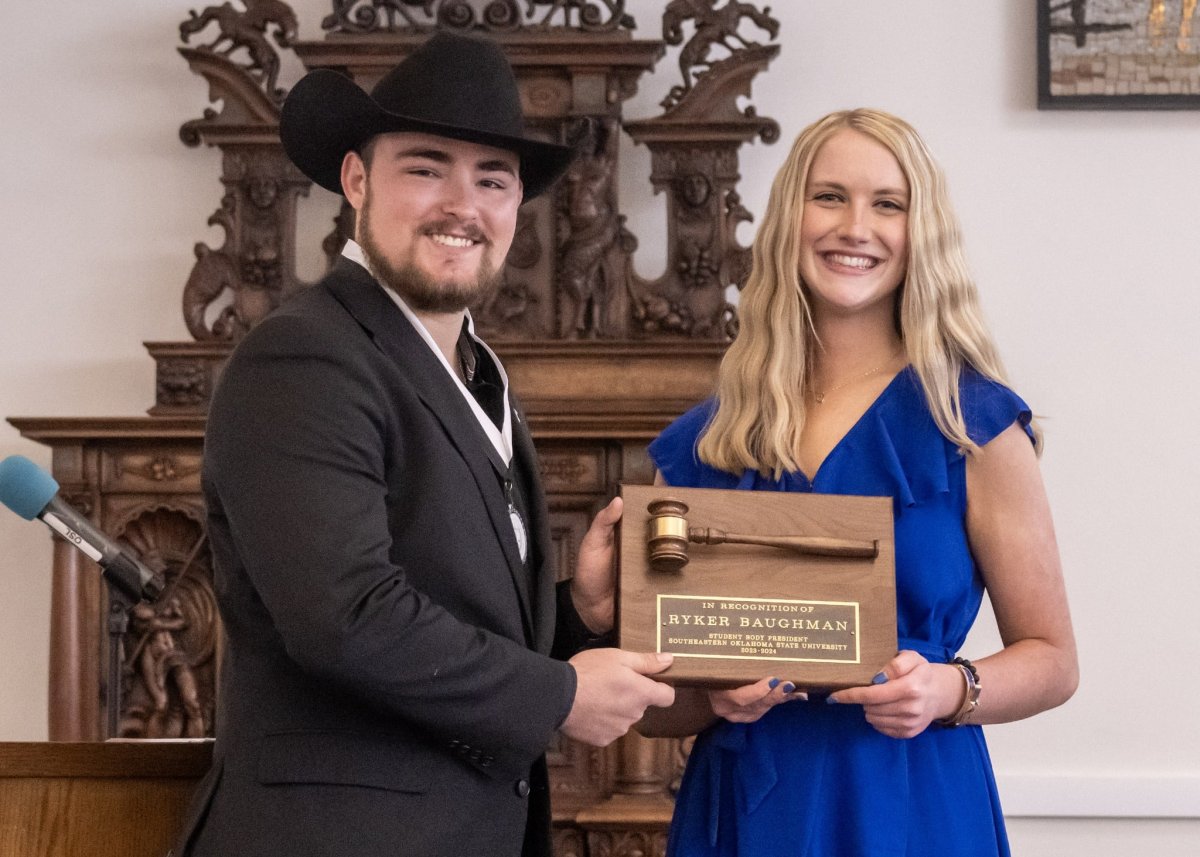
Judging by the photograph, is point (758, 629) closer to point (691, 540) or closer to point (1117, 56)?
point (691, 540)

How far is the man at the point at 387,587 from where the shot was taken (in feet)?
5.78

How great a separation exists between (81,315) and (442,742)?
308 cm

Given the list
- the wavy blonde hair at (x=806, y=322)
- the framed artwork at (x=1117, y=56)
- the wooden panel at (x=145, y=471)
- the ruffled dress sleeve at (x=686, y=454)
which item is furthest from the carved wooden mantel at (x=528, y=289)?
the wavy blonde hair at (x=806, y=322)

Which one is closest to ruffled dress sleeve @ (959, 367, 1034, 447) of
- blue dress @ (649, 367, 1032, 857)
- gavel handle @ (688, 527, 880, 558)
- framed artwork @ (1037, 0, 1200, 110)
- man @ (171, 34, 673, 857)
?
blue dress @ (649, 367, 1032, 857)

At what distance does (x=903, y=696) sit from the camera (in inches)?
78.4

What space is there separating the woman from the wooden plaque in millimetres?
50

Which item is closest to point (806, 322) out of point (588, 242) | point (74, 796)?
point (74, 796)

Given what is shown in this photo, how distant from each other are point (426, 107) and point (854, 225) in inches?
26.5

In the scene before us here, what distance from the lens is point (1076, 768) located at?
172 inches

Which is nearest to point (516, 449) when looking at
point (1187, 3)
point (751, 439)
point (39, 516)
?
point (751, 439)

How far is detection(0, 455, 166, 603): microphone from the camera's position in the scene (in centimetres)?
197

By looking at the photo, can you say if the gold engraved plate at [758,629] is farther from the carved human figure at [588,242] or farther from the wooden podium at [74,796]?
the carved human figure at [588,242]

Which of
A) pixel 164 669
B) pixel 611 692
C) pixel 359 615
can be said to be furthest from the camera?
pixel 164 669

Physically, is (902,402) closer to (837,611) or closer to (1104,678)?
(837,611)
